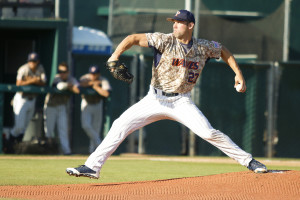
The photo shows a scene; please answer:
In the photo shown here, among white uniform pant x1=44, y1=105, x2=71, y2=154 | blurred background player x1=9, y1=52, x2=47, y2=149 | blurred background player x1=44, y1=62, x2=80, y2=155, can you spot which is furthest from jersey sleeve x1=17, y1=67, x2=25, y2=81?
white uniform pant x1=44, y1=105, x2=71, y2=154

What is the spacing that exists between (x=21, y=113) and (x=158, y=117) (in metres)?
6.28

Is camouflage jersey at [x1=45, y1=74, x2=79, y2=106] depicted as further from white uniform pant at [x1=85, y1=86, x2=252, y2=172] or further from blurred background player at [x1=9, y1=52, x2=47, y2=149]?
white uniform pant at [x1=85, y1=86, x2=252, y2=172]

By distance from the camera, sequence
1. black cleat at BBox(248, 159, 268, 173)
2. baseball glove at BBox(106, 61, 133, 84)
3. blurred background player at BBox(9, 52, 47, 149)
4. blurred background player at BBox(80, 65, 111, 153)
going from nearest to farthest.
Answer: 1. baseball glove at BBox(106, 61, 133, 84)
2. black cleat at BBox(248, 159, 268, 173)
3. blurred background player at BBox(9, 52, 47, 149)
4. blurred background player at BBox(80, 65, 111, 153)

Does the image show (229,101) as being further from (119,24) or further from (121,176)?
(121,176)

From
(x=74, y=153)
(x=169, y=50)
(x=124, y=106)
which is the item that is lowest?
(x=74, y=153)

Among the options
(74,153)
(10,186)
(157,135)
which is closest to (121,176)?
(10,186)

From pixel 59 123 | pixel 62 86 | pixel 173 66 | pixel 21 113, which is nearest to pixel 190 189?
pixel 173 66

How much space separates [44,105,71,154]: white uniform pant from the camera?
Answer: 42.5 feet

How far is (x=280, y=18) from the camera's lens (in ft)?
52.1

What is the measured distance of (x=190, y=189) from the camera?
645 cm

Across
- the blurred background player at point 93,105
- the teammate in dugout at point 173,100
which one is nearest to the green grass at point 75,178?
the teammate in dugout at point 173,100

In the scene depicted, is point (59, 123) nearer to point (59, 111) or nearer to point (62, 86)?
point (59, 111)

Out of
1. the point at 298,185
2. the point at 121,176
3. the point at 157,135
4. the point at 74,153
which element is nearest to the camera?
the point at 298,185

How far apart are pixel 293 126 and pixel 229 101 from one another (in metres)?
1.62
